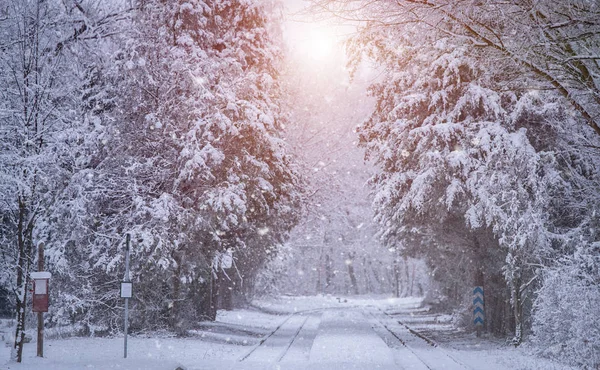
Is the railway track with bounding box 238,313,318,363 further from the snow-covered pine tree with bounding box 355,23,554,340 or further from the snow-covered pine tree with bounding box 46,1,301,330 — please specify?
the snow-covered pine tree with bounding box 355,23,554,340

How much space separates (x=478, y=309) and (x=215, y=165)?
11.6 m

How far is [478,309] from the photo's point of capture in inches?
1004

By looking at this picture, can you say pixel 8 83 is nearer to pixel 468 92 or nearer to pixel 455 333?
pixel 468 92

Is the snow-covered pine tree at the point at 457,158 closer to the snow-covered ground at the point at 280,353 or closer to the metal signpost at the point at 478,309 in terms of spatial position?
the metal signpost at the point at 478,309

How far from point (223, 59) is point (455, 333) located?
1491 cm

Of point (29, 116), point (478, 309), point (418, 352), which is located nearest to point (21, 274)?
point (29, 116)

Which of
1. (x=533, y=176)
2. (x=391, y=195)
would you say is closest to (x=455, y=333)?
(x=391, y=195)

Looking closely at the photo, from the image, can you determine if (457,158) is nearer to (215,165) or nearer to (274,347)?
(215,165)

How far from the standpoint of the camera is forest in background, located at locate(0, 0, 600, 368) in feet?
52.5

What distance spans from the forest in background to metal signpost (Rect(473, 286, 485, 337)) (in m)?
0.78

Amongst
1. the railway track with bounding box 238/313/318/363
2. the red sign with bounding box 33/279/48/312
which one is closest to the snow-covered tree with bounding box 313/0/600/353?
the railway track with bounding box 238/313/318/363

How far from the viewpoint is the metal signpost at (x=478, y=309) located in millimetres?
25312

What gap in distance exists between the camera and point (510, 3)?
324 inches

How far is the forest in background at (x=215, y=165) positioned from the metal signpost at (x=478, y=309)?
0.78 metres
